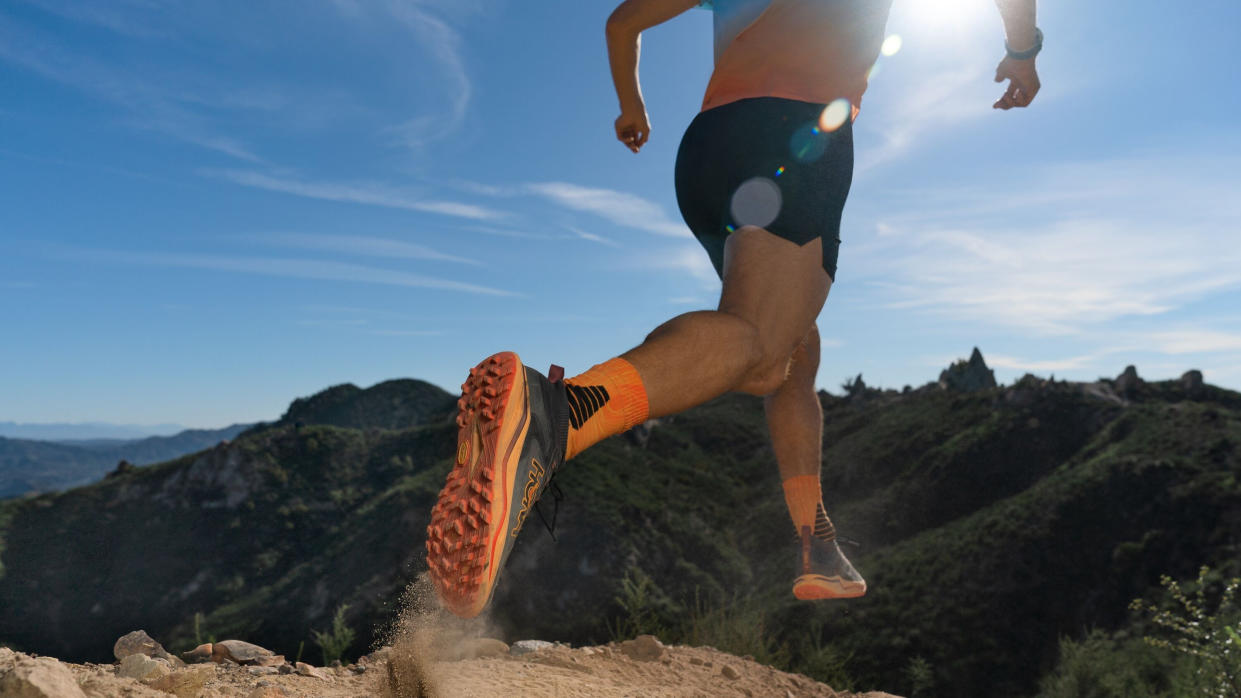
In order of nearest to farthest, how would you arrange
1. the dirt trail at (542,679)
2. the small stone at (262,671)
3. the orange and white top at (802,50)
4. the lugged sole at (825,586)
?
the orange and white top at (802,50) < the dirt trail at (542,679) < the small stone at (262,671) < the lugged sole at (825,586)

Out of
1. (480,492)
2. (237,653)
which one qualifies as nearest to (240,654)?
(237,653)

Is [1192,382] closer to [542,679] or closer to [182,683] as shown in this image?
[542,679]

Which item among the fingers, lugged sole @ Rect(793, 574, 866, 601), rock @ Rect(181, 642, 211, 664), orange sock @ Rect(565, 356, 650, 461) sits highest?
the fingers

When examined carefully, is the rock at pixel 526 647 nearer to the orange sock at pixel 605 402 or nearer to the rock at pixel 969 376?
the orange sock at pixel 605 402

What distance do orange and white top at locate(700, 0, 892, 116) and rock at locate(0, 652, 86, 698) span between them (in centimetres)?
206

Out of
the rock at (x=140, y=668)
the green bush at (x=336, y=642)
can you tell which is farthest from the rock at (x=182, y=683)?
the green bush at (x=336, y=642)

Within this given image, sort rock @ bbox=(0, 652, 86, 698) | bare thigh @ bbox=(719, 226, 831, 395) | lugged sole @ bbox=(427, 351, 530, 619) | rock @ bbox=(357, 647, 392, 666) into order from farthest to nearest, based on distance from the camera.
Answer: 1. rock @ bbox=(357, 647, 392, 666)
2. bare thigh @ bbox=(719, 226, 831, 395)
3. lugged sole @ bbox=(427, 351, 530, 619)
4. rock @ bbox=(0, 652, 86, 698)

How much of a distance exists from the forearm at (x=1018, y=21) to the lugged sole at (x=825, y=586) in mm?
2163

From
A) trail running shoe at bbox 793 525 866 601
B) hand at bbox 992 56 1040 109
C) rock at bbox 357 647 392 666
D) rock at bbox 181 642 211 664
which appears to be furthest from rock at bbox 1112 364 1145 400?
rock at bbox 181 642 211 664

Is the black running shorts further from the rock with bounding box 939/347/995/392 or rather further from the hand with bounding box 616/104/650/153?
the rock with bounding box 939/347/995/392

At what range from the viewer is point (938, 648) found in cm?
727

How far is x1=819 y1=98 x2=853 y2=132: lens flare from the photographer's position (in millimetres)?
1921

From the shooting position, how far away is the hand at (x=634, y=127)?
2.41m

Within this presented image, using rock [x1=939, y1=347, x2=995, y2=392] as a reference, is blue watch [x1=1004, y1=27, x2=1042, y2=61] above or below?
below
